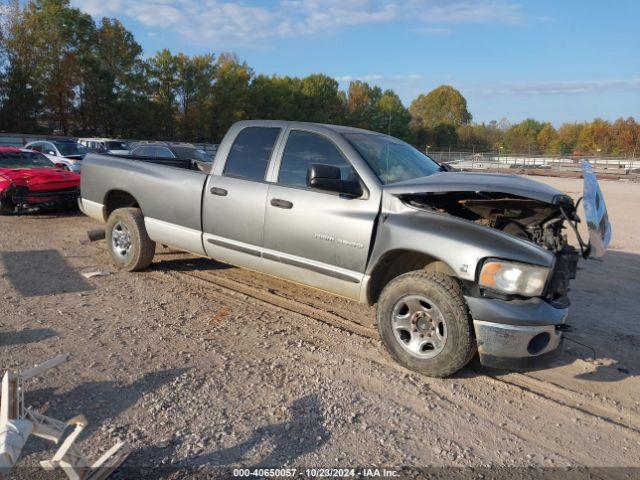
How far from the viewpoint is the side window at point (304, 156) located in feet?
15.4

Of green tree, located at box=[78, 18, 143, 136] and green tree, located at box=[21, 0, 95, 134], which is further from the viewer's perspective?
green tree, located at box=[78, 18, 143, 136]

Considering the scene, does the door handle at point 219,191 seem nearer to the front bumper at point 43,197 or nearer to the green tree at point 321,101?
the front bumper at point 43,197

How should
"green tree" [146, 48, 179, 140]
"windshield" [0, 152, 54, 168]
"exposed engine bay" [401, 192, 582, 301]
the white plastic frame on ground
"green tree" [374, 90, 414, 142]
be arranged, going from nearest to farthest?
the white plastic frame on ground
"exposed engine bay" [401, 192, 582, 301]
"windshield" [0, 152, 54, 168]
"green tree" [146, 48, 179, 140]
"green tree" [374, 90, 414, 142]

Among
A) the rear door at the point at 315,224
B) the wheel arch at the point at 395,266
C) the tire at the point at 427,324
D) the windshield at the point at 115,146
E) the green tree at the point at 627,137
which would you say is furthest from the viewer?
the green tree at the point at 627,137

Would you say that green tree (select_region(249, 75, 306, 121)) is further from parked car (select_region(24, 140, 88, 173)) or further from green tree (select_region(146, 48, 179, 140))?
parked car (select_region(24, 140, 88, 173))

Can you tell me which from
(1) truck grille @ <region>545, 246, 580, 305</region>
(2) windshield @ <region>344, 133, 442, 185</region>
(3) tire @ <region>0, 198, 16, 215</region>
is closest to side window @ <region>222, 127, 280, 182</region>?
(2) windshield @ <region>344, 133, 442, 185</region>

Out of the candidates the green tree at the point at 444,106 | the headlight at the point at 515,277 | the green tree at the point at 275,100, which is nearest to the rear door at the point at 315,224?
the headlight at the point at 515,277

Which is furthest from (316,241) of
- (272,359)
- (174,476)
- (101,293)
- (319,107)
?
(319,107)

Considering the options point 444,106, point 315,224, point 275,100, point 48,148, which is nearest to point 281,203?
point 315,224

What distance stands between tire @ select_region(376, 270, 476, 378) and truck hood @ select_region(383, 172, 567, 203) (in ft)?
2.24

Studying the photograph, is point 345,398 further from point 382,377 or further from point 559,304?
point 559,304

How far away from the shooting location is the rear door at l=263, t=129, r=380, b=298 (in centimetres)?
435

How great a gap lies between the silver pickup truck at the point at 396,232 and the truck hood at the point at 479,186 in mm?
13

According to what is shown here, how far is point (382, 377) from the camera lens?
396 cm
